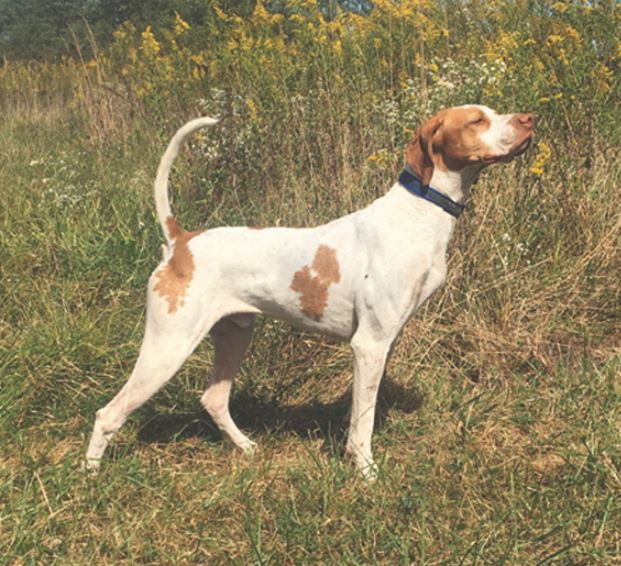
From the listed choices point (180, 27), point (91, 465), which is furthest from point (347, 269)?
point (180, 27)

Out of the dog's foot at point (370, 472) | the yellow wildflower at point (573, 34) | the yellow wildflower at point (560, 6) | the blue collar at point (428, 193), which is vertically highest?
the yellow wildflower at point (560, 6)

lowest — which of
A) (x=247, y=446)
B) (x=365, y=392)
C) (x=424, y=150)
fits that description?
(x=247, y=446)

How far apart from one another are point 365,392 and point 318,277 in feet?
1.74

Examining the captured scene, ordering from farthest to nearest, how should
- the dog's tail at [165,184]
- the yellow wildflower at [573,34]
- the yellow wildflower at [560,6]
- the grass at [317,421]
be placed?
the yellow wildflower at [560,6] → the yellow wildflower at [573,34] → the dog's tail at [165,184] → the grass at [317,421]

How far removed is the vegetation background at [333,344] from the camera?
2.58 m

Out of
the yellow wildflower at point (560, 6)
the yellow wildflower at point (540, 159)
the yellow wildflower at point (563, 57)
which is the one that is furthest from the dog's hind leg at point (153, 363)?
the yellow wildflower at point (560, 6)

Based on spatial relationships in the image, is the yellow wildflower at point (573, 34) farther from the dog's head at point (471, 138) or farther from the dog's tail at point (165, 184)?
the dog's tail at point (165, 184)

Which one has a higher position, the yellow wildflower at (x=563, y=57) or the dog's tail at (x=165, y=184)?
the yellow wildflower at (x=563, y=57)

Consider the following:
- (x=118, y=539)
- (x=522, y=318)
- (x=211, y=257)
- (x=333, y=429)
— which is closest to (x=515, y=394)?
(x=522, y=318)

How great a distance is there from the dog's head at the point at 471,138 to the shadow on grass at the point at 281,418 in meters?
1.26

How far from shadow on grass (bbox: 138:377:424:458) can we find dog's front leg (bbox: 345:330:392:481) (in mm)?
402

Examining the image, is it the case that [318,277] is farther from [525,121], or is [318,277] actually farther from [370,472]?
[525,121]

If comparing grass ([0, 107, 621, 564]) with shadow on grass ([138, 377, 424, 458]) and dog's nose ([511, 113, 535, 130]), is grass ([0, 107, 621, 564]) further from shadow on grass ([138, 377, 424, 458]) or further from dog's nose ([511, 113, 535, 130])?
dog's nose ([511, 113, 535, 130])

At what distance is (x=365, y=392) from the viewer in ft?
9.78
